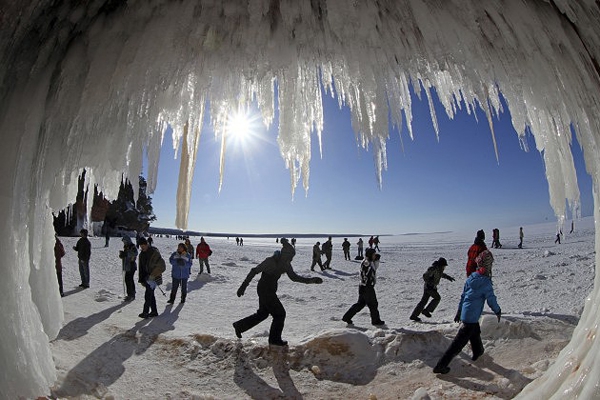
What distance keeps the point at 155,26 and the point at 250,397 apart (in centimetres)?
431

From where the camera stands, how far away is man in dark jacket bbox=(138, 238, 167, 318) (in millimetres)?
7617

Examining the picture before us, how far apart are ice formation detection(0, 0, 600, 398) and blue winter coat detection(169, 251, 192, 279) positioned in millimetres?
5924

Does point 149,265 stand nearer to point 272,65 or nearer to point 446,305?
point 272,65

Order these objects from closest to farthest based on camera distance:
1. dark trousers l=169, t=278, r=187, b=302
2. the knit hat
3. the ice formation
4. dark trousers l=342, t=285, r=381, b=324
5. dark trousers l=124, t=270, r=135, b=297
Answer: the ice formation
the knit hat
dark trousers l=342, t=285, r=381, b=324
dark trousers l=169, t=278, r=187, b=302
dark trousers l=124, t=270, r=135, b=297

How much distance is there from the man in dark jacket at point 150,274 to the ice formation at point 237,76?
4.66m

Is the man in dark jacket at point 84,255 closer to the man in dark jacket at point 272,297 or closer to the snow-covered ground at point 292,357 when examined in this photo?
the snow-covered ground at point 292,357

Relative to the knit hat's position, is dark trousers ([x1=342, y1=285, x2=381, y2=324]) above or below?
below

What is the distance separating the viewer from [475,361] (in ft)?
16.6

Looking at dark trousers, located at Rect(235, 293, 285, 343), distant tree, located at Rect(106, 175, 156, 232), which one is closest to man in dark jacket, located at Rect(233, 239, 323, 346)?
dark trousers, located at Rect(235, 293, 285, 343)

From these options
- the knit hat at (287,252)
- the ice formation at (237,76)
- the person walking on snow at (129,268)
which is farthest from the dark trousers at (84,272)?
the ice formation at (237,76)

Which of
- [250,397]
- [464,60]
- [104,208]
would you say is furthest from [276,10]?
[104,208]

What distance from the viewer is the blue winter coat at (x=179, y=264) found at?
352 inches

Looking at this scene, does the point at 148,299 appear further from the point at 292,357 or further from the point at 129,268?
the point at 292,357

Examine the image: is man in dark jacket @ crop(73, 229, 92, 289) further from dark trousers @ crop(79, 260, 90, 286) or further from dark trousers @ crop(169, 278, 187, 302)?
dark trousers @ crop(169, 278, 187, 302)
